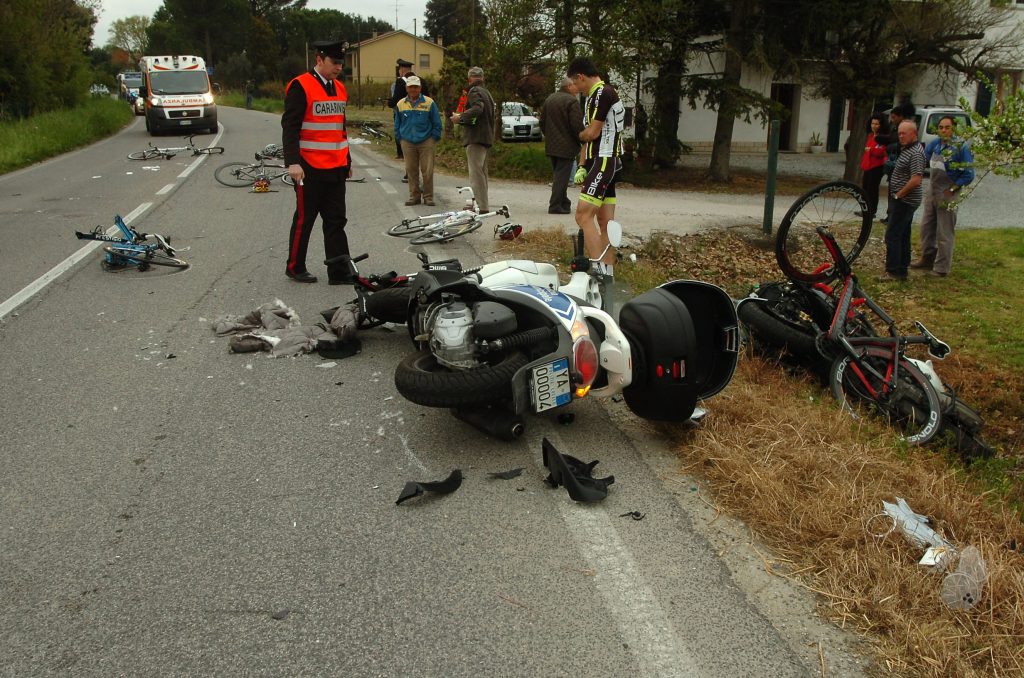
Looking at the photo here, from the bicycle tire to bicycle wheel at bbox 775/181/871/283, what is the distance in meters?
5.93

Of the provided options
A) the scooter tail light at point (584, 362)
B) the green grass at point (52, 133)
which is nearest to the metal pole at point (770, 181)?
the scooter tail light at point (584, 362)

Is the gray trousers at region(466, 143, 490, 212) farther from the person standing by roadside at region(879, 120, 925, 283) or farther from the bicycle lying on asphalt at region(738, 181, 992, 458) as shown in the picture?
the bicycle lying on asphalt at region(738, 181, 992, 458)

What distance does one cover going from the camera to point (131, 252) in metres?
8.55

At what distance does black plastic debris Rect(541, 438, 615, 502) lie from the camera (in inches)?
153

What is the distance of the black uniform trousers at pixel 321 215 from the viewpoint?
7828 mm

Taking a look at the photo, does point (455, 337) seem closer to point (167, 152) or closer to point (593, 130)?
point (593, 130)

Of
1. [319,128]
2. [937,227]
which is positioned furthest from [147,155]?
[937,227]

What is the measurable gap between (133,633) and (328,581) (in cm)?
69

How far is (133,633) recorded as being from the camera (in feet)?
9.62

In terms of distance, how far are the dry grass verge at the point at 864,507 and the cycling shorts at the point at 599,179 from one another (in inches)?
89.1

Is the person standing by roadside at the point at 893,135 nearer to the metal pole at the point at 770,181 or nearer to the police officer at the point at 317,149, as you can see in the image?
the metal pole at the point at 770,181

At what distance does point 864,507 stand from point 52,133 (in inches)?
1040

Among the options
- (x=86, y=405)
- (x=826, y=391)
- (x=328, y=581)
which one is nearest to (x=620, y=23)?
(x=826, y=391)

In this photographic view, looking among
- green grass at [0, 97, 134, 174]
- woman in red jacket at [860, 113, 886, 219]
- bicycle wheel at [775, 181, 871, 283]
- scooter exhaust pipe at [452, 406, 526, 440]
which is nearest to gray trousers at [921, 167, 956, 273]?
woman in red jacket at [860, 113, 886, 219]
